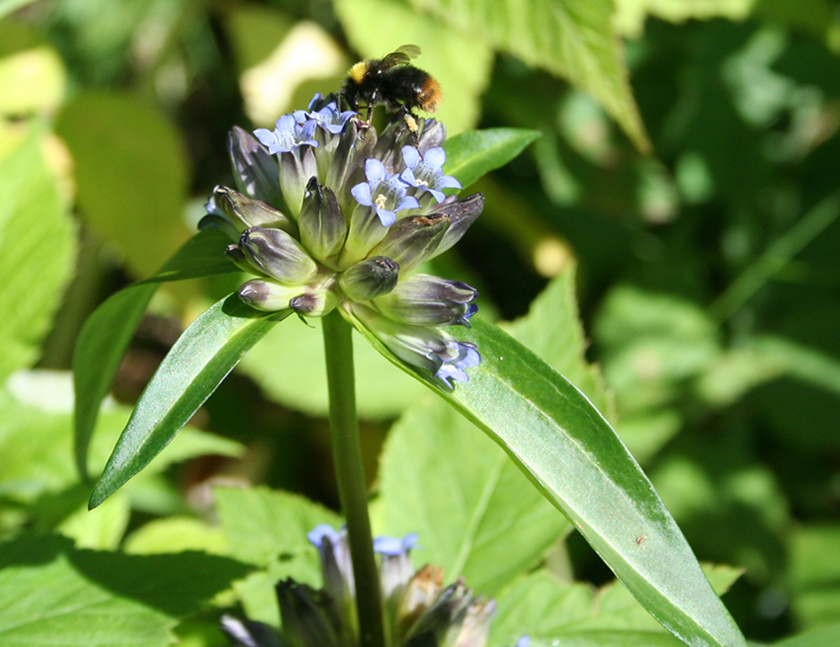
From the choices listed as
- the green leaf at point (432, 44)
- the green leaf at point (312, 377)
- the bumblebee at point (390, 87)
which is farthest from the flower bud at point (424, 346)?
the green leaf at point (312, 377)

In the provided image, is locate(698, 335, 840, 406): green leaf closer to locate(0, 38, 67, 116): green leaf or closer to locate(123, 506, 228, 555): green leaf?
locate(123, 506, 228, 555): green leaf

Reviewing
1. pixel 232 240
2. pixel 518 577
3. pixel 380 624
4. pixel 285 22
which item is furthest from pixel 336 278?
pixel 285 22

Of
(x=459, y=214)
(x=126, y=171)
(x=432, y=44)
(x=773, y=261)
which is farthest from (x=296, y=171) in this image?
(x=773, y=261)

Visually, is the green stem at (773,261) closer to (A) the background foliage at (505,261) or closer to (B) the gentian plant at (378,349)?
(A) the background foliage at (505,261)

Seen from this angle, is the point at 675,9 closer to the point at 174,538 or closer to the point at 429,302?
the point at 429,302

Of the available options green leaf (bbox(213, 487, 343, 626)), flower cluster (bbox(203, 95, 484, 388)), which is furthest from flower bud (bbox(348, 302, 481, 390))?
green leaf (bbox(213, 487, 343, 626))

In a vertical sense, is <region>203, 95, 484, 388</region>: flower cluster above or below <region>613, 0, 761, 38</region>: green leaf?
below
